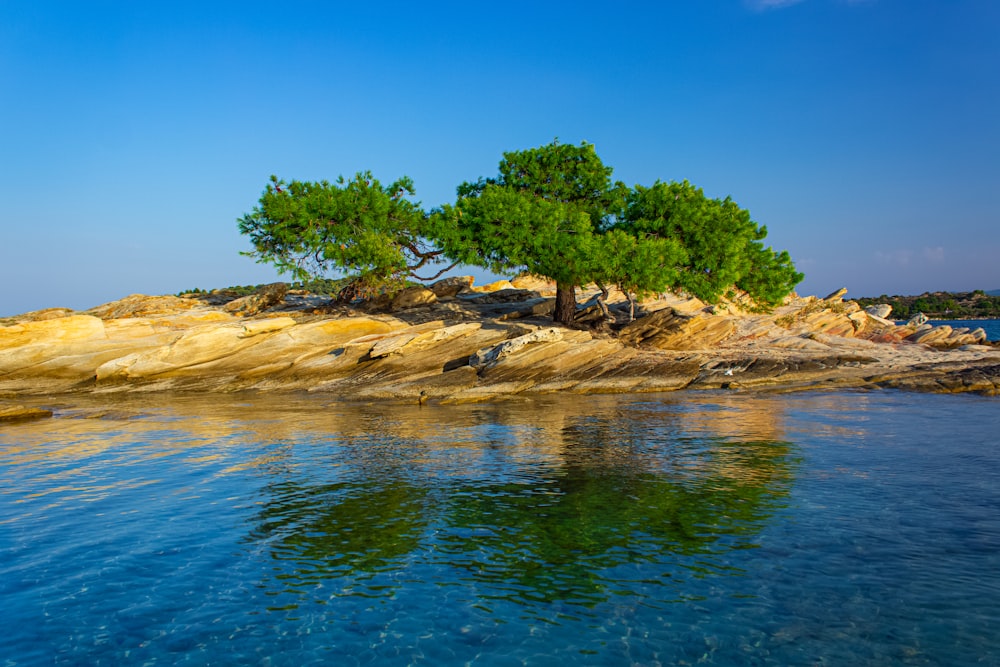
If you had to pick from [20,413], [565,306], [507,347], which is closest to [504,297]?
[565,306]

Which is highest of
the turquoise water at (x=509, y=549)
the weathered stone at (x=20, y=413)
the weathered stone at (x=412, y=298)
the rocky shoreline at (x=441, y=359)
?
the weathered stone at (x=412, y=298)

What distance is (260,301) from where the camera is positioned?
62031mm

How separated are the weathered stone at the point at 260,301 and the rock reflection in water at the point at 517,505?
112 feet

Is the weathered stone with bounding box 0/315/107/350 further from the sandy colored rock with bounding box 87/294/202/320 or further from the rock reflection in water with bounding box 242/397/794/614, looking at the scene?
the rock reflection in water with bounding box 242/397/794/614

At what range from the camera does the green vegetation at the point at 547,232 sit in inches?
1849

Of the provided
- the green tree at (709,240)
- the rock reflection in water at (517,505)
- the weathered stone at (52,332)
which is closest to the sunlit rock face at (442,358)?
the weathered stone at (52,332)

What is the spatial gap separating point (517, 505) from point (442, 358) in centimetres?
2695

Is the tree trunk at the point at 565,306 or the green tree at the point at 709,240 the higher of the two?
the green tree at the point at 709,240

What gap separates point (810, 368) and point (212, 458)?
35.2m

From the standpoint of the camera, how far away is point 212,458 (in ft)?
77.9

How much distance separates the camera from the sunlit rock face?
136 feet

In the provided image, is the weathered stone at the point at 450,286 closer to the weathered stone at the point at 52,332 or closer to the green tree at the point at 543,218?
the green tree at the point at 543,218

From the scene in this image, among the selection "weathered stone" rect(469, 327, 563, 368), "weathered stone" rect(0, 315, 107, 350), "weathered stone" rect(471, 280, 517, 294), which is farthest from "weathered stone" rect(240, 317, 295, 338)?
"weathered stone" rect(471, 280, 517, 294)

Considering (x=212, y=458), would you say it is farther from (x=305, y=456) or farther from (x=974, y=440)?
(x=974, y=440)
